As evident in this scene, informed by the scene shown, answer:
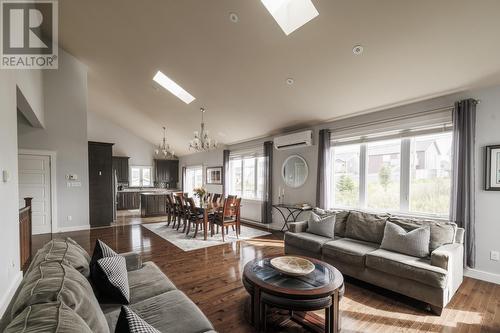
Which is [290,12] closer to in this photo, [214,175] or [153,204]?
[214,175]

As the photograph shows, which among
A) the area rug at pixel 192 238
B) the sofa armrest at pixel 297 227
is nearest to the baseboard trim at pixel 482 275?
the sofa armrest at pixel 297 227

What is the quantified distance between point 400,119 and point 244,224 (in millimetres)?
4632

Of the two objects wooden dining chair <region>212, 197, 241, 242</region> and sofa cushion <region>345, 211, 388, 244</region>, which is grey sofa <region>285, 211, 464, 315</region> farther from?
wooden dining chair <region>212, 197, 241, 242</region>

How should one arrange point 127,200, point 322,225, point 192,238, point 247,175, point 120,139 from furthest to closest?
point 120,139 < point 127,200 < point 247,175 < point 192,238 < point 322,225

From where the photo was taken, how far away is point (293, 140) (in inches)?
211

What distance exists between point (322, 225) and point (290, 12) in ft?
10.2

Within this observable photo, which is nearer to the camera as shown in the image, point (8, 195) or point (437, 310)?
point (437, 310)

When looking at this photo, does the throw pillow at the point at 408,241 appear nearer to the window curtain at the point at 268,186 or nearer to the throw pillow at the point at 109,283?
the throw pillow at the point at 109,283

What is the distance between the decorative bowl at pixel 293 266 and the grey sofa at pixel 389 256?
964mm

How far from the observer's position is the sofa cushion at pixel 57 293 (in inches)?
38.8

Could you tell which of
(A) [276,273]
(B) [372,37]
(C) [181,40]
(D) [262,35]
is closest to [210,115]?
(C) [181,40]

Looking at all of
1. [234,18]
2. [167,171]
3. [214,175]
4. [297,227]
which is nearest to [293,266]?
[297,227]

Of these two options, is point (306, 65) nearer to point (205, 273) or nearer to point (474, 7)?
point (474, 7)
